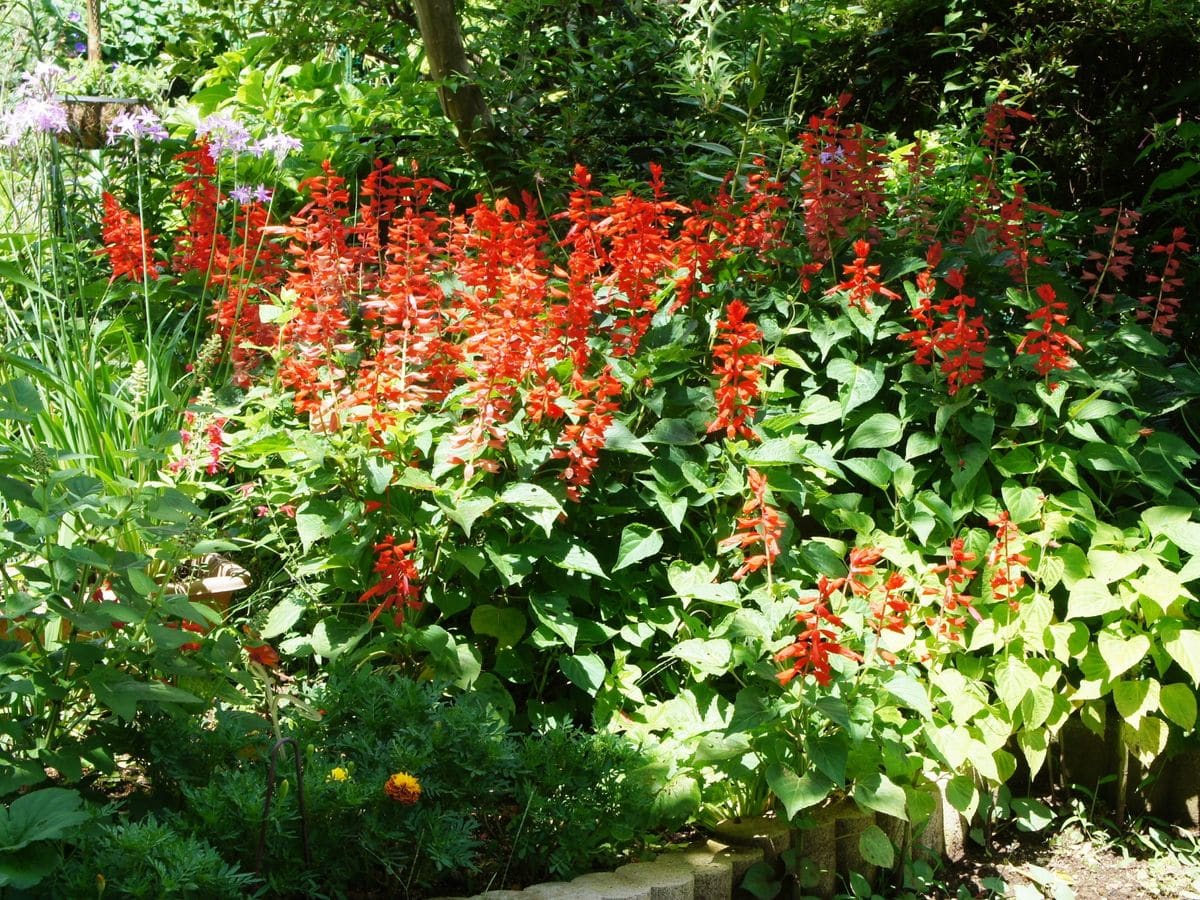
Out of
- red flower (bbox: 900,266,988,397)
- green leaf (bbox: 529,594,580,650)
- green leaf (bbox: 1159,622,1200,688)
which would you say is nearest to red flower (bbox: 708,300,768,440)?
red flower (bbox: 900,266,988,397)

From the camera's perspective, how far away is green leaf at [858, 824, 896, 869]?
8.43 feet

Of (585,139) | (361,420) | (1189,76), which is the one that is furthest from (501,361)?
(1189,76)

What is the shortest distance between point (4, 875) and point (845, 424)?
7.23ft

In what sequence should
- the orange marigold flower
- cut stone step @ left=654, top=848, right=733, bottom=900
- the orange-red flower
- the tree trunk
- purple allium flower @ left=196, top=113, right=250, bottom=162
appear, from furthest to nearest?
the tree trunk, purple allium flower @ left=196, top=113, right=250, bottom=162, the orange-red flower, cut stone step @ left=654, top=848, right=733, bottom=900, the orange marigold flower

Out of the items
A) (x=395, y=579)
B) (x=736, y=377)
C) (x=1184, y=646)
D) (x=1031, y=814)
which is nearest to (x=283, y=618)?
(x=395, y=579)

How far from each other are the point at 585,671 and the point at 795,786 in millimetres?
596

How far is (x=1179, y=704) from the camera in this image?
2.88 meters

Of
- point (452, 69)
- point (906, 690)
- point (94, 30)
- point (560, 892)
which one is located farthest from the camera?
point (94, 30)

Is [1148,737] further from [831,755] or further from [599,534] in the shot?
[599,534]

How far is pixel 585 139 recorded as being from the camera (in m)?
4.70

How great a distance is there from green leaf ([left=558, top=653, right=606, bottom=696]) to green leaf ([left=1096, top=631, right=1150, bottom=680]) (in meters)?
1.19

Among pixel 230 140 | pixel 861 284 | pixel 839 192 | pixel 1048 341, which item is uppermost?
pixel 230 140

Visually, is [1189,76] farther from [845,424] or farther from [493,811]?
[493,811]

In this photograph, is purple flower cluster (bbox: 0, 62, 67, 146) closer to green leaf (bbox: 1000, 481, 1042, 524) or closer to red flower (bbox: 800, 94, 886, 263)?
red flower (bbox: 800, 94, 886, 263)
